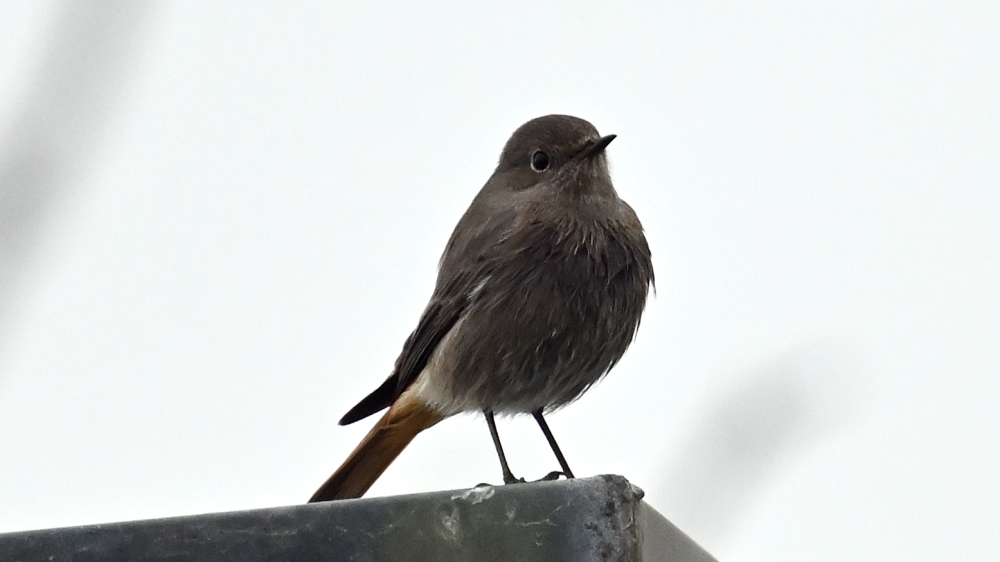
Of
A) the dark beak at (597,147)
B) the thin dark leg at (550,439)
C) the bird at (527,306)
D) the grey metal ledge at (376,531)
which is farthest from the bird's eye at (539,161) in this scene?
the grey metal ledge at (376,531)

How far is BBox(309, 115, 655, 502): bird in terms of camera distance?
16.5ft

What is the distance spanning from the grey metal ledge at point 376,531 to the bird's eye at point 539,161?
306cm

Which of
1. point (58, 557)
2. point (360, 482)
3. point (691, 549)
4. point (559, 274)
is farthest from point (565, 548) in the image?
point (360, 482)

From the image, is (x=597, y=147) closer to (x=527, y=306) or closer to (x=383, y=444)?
(x=527, y=306)

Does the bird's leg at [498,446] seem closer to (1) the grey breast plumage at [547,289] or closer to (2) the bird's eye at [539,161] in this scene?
(1) the grey breast plumage at [547,289]

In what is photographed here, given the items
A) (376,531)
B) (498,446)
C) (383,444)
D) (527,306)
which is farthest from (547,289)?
(376,531)

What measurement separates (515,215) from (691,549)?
2.61 meters

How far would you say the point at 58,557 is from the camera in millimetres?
2543

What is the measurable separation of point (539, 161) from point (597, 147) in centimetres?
30

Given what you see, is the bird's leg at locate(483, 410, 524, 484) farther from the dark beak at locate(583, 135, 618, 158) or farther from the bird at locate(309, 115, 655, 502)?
the dark beak at locate(583, 135, 618, 158)

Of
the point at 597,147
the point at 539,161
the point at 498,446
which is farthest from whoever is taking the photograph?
the point at 539,161

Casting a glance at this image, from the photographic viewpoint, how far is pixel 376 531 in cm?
256

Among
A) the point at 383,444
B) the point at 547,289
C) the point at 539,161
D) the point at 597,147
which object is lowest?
the point at 383,444

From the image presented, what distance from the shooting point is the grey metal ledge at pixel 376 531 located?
8.16 feet
